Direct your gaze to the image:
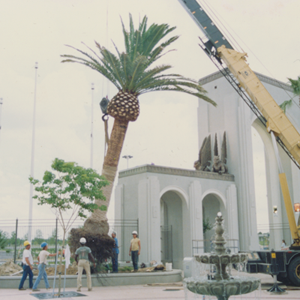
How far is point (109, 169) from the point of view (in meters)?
18.9

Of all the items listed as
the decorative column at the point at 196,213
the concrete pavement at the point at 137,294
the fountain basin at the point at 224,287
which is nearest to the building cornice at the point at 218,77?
the decorative column at the point at 196,213

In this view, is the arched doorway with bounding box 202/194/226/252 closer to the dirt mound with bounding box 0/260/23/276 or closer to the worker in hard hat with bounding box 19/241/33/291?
the dirt mound with bounding box 0/260/23/276

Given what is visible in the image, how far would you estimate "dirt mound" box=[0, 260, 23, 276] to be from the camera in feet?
51.7

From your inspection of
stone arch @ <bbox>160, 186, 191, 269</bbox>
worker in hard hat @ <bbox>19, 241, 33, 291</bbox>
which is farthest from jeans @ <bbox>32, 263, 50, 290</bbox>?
stone arch @ <bbox>160, 186, 191, 269</bbox>

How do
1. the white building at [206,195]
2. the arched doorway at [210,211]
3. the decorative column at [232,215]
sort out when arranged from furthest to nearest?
the arched doorway at [210,211], the decorative column at [232,215], the white building at [206,195]

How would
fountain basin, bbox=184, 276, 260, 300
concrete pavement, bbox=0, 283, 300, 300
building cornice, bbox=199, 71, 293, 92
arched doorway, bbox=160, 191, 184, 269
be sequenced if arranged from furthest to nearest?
building cornice, bbox=199, 71, 293, 92 → arched doorway, bbox=160, 191, 184, 269 → concrete pavement, bbox=0, 283, 300, 300 → fountain basin, bbox=184, 276, 260, 300

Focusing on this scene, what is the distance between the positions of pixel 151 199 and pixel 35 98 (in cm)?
1202

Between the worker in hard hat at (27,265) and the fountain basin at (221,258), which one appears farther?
the worker in hard hat at (27,265)

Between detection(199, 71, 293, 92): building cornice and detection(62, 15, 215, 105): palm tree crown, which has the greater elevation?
detection(199, 71, 293, 92): building cornice

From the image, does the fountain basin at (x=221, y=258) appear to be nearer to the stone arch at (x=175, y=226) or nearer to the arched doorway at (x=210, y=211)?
the stone arch at (x=175, y=226)

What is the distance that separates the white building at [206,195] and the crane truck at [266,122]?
7.92 metres

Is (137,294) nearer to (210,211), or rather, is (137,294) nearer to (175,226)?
(175,226)

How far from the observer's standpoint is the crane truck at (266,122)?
46.4 ft

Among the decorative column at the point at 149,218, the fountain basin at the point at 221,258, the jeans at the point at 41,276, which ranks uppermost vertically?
the decorative column at the point at 149,218
